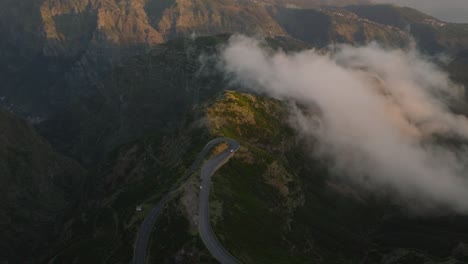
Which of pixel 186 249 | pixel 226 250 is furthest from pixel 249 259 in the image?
pixel 186 249

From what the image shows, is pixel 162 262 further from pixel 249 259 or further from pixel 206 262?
pixel 249 259

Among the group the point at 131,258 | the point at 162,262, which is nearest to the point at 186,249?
the point at 162,262

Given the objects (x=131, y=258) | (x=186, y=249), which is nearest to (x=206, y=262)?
(x=186, y=249)

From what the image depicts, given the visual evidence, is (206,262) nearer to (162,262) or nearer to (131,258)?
(162,262)

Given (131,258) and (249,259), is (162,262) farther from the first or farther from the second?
(249,259)

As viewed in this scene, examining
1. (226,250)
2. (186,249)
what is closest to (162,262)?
(186,249)

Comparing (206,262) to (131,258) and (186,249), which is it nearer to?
(186,249)

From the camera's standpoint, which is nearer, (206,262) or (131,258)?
(206,262)
